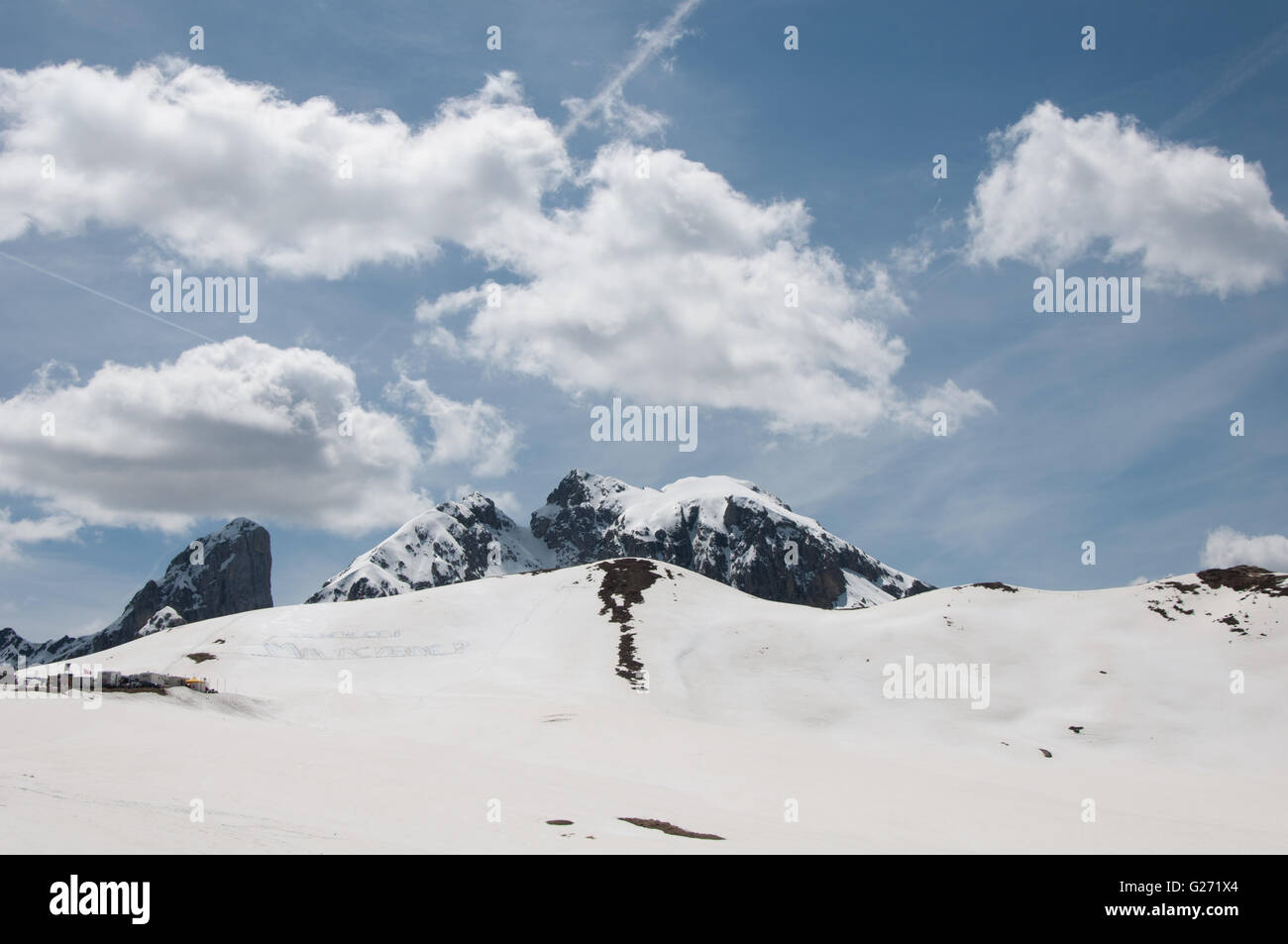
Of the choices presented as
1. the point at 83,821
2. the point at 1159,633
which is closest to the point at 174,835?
the point at 83,821

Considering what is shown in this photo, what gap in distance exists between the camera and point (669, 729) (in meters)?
50.3

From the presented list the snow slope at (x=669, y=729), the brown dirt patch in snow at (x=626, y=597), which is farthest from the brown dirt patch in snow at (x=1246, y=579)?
the brown dirt patch in snow at (x=626, y=597)

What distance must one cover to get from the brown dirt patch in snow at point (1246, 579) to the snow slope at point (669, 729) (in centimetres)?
138

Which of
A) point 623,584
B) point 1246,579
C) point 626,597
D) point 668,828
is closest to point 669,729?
point 668,828

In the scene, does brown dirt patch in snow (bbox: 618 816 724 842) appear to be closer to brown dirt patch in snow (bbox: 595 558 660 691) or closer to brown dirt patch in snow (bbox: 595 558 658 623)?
brown dirt patch in snow (bbox: 595 558 660 691)

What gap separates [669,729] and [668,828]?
90.7 feet

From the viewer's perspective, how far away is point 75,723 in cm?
3488

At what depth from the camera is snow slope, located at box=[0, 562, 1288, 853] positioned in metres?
21.7

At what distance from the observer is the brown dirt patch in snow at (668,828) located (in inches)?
882

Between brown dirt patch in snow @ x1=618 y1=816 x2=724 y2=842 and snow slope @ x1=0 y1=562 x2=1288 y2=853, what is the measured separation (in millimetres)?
670

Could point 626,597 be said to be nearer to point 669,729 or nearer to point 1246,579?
point 669,729

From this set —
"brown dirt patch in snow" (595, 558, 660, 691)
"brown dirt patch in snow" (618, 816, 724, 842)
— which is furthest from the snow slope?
"brown dirt patch in snow" (618, 816, 724, 842)

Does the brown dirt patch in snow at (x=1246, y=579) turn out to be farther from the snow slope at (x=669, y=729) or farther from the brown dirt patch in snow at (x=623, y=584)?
the brown dirt patch in snow at (x=623, y=584)
